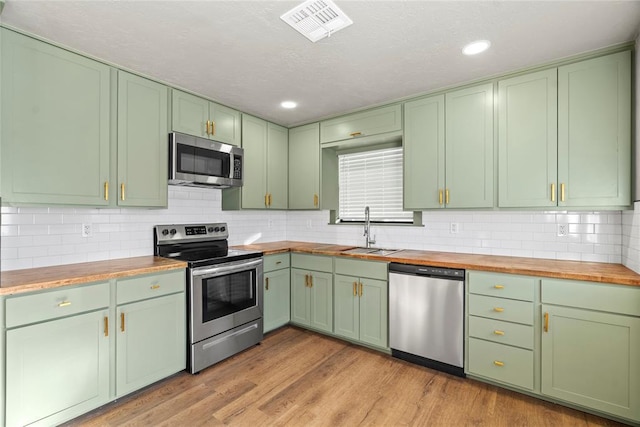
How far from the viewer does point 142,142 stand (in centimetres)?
265

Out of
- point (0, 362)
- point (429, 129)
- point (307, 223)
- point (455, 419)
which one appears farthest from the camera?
point (307, 223)

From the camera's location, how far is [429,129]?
301 cm

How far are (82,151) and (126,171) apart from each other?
320 millimetres

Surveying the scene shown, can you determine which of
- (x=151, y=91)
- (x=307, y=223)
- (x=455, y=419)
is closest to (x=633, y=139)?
(x=455, y=419)

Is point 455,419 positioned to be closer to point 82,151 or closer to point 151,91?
point 82,151

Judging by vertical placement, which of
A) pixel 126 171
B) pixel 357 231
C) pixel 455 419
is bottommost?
pixel 455 419

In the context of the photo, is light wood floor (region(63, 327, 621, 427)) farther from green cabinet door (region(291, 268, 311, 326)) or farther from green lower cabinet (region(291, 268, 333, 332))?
green cabinet door (region(291, 268, 311, 326))

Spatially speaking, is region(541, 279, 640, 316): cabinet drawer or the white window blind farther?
the white window blind

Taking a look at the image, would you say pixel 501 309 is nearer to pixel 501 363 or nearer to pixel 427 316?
pixel 501 363

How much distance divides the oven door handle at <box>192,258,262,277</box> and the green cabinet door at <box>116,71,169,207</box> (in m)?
0.69

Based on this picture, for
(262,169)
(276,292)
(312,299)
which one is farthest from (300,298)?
(262,169)

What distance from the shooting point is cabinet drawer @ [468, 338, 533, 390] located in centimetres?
227

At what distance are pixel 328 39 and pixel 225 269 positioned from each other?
1971 mm

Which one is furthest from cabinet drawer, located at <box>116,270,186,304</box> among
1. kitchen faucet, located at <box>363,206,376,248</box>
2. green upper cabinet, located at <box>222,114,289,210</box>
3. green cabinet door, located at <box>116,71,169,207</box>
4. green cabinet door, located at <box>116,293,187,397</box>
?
kitchen faucet, located at <box>363,206,376,248</box>
